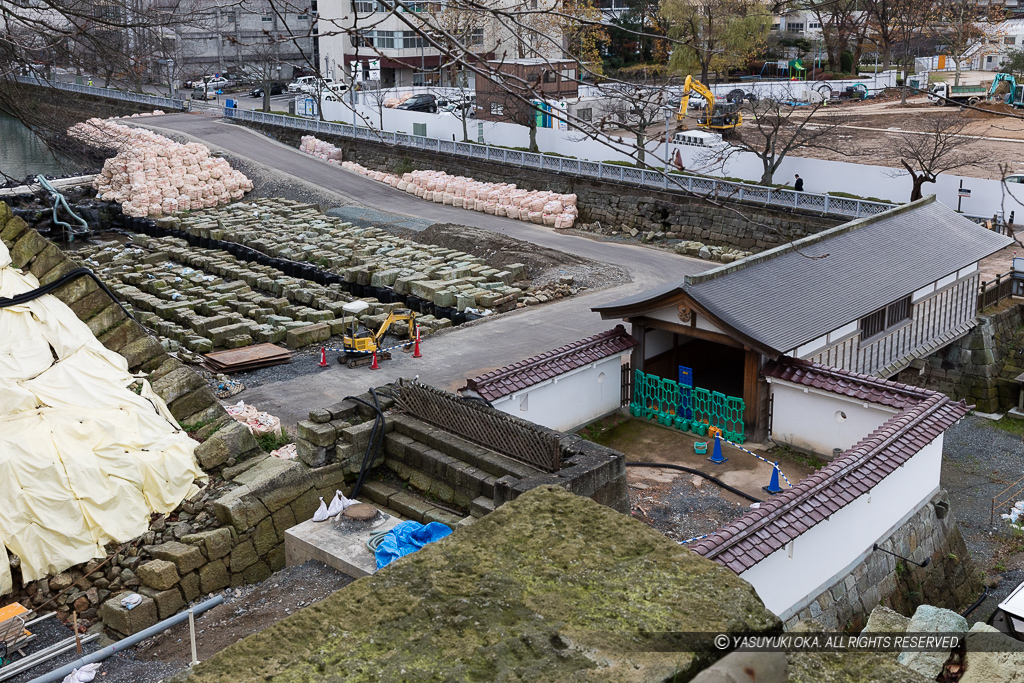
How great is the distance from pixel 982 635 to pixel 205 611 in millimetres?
7415

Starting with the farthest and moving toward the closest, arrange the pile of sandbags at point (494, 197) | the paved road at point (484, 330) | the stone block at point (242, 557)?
the pile of sandbags at point (494, 197)
the paved road at point (484, 330)
the stone block at point (242, 557)

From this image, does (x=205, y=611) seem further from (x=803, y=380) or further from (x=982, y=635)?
(x=803, y=380)

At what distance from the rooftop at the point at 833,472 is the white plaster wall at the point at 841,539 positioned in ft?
0.77

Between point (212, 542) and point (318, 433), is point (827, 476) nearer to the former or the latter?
point (318, 433)

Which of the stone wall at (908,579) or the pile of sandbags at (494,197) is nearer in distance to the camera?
the stone wall at (908,579)

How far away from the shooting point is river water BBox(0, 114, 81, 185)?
53.7 m

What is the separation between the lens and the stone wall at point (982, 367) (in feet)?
72.4

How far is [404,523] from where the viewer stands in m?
10.2

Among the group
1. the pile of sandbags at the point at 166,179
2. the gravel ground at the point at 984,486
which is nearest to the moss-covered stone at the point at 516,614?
the gravel ground at the point at 984,486

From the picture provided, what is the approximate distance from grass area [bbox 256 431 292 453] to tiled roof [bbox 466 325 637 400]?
3619mm

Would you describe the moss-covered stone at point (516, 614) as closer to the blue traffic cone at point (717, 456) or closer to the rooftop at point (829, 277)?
the rooftop at point (829, 277)

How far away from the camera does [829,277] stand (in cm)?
1675

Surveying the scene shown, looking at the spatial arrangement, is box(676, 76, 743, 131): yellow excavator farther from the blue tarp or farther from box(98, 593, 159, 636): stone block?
box(98, 593, 159, 636): stone block

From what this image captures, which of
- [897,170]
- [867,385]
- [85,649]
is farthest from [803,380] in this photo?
[897,170]
